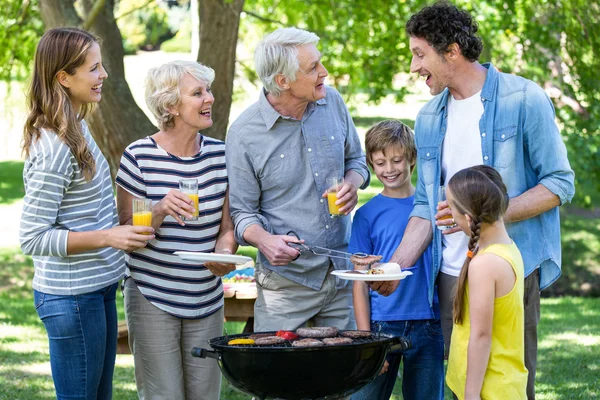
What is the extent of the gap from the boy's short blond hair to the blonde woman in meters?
1.23

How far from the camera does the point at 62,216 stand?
357cm

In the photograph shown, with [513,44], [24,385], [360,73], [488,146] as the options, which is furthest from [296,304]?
[513,44]

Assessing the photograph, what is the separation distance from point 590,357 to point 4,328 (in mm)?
5629

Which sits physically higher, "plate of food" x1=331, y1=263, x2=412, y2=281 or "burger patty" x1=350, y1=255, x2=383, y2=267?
"burger patty" x1=350, y1=255, x2=383, y2=267

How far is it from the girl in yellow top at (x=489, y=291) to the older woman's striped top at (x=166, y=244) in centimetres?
121

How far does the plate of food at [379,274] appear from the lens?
3.48 meters

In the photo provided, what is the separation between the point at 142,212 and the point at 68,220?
12.3 inches

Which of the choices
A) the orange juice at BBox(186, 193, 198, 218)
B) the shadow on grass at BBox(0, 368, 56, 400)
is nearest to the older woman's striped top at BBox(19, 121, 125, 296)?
the orange juice at BBox(186, 193, 198, 218)

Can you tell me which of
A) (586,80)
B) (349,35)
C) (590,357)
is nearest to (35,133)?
(590,357)

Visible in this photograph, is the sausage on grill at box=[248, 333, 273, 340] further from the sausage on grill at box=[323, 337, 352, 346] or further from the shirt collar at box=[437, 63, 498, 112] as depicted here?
the shirt collar at box=[437, 63, 498, 112]

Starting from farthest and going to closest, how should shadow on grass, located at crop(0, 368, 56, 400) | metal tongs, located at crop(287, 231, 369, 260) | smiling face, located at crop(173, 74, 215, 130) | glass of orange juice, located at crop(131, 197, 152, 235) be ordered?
shadow on grass, located at crop(0, 368, 56, 400) → smiling face, located at crop(173, 74, 215, 130) → metal tongs, located at crop(287, 231, 369, 260) → glass of orange juice, located at crop(131, 197, 152, 235)

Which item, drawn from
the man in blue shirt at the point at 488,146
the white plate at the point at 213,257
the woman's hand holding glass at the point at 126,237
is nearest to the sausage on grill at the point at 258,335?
the white plate at the point at 213,257

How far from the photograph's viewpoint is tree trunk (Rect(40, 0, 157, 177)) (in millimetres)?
8031

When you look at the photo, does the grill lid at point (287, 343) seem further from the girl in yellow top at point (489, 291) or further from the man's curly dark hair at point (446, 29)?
the man's curly dark hair at point (446, 29)
